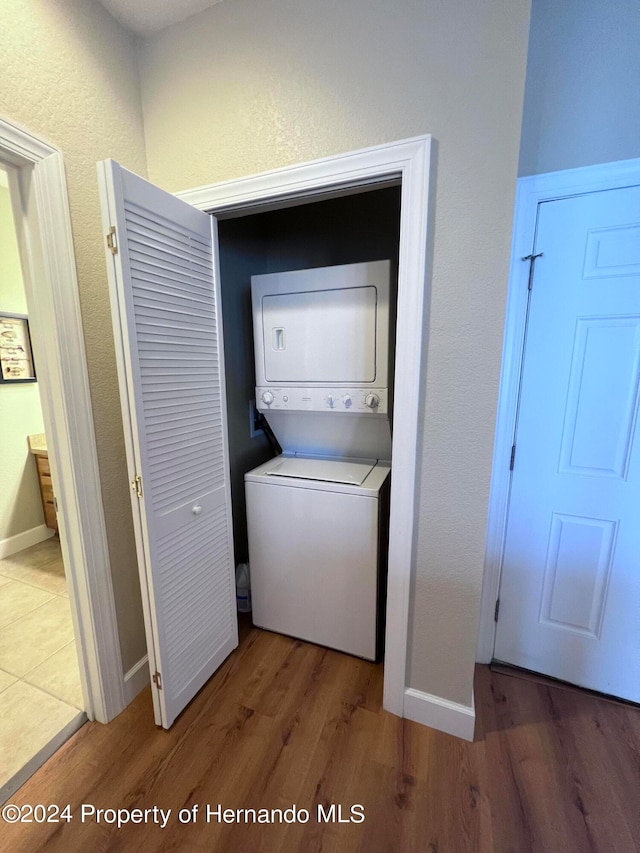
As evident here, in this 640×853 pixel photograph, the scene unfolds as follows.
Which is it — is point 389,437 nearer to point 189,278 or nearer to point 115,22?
point 189,278

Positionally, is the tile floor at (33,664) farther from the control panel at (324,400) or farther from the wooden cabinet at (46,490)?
the control panel at (324,400)

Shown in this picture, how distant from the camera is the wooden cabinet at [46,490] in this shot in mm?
2732

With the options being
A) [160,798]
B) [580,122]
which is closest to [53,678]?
[160,798]

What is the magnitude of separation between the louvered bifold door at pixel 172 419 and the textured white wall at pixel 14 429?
6.90ft

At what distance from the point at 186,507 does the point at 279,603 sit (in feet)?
2.60

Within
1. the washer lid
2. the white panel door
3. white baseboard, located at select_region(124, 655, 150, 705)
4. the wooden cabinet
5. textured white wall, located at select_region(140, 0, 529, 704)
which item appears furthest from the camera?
the wooden cabinet

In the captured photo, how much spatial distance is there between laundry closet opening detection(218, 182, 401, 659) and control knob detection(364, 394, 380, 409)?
0.28m

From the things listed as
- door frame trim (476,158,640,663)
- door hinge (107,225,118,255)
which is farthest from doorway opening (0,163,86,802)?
door frame trim (476,158,640,663)

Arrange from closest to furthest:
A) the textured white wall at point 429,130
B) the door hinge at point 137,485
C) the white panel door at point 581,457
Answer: the textured white wall at point 429,130 → the door hinge at point 137,485 → the white panel door at point 581,457

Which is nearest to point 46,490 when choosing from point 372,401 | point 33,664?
point 33,664

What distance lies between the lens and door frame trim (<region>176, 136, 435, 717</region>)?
1.08m

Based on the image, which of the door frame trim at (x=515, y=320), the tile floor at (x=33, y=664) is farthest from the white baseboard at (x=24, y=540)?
the door frame trim at (x=515, y=320)

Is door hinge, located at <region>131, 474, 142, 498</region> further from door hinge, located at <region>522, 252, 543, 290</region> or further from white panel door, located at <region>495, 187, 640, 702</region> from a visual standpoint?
door hinge, located at <region>522, 252, 543, 290</region>

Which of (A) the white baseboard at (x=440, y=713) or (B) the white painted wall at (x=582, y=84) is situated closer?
(B) the white painted wall at (x=582, y=84)
